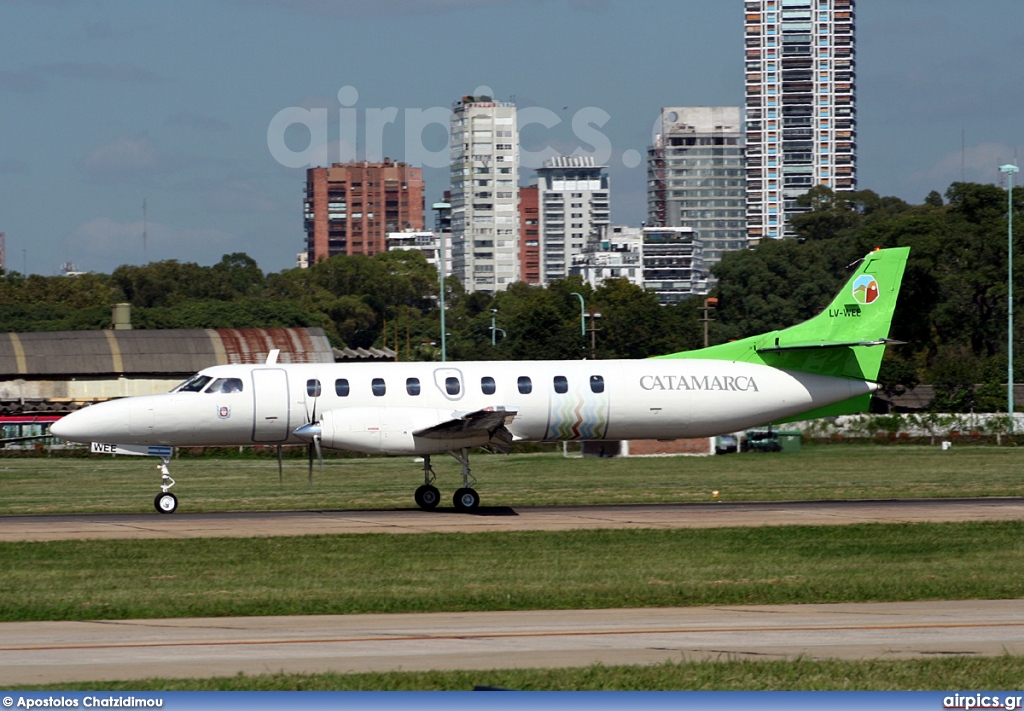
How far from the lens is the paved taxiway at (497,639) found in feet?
40.6

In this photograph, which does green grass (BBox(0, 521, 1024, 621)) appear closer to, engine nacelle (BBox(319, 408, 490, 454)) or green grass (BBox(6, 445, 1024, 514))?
engine nacelle (BBox(319, 408, 490, 454))

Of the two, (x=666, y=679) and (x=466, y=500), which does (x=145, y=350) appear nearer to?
(x=466, y=500)

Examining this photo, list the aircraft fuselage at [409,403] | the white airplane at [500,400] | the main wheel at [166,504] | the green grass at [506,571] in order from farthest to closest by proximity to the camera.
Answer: the main wheel at [166,504] < the aircraft fuselage at [409,403] < the white airplane at [500,400] < the green grass at [506,571]

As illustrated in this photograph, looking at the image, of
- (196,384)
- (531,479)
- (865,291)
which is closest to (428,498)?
(196,384)

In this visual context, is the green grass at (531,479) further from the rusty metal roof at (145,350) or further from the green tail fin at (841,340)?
the rusty metal roof at (145,350)

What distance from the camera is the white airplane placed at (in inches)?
1037

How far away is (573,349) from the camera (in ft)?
302

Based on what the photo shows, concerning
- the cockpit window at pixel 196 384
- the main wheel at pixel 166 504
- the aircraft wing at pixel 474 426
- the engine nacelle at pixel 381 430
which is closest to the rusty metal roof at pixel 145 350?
the main wheel at pixel 166 504

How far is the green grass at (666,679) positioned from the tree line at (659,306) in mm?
59550

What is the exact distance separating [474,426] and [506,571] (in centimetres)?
700

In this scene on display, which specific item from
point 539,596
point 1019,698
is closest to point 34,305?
point 539,596

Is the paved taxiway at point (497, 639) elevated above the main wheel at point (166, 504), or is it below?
below

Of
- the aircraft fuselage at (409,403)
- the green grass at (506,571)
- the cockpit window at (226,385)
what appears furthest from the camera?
the cockpit window at (226,385)

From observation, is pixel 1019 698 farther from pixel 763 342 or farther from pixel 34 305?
pixel 34 305
